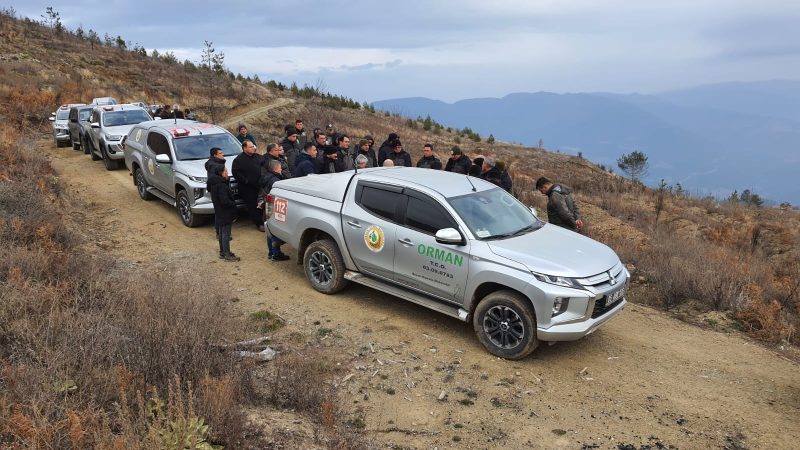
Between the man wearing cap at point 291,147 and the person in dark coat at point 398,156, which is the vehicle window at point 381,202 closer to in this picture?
the person in dark coat at point 398,156

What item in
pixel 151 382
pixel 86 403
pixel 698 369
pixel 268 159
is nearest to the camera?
pixel 86 403

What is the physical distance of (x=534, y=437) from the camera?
456 centimetres

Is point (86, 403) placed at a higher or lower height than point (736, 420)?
higher

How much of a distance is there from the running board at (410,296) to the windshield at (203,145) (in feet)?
17.6

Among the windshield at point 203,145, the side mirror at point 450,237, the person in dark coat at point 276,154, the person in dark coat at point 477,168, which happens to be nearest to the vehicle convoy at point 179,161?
the windshield at point 203,145

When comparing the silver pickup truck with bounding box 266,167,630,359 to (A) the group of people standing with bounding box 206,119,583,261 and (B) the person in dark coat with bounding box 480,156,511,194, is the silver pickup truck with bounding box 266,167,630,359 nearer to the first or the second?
(A) the group of people standing with bounding box 206,119,583,261

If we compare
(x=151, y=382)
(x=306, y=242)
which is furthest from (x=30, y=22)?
(x=151, y=382)

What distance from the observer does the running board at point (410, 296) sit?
6102mm

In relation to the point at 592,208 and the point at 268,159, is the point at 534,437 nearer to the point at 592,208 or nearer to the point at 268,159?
the point at 268,159

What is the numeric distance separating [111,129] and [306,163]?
29.4 ft

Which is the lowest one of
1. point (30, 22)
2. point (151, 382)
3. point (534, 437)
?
point (534, 437)

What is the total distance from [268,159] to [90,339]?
5784 mm

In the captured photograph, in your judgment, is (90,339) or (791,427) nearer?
(90,339)

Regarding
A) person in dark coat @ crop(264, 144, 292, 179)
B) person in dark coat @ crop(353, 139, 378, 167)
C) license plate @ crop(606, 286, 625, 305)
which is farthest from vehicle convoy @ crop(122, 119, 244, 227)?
license plate @ crop(606, 286, 625, 305)
